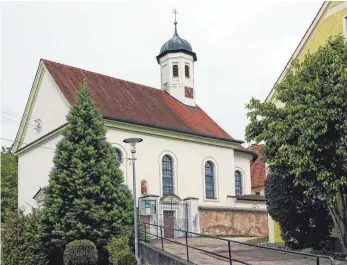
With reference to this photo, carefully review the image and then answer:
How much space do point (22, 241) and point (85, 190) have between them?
11.7ft

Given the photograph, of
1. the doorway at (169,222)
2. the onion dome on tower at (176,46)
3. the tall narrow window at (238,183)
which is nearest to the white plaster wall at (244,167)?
the tall narrow window at (238,183)

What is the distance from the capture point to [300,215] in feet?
62.3

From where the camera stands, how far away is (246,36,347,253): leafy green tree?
15.8 m

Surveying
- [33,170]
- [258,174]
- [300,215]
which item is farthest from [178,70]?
[300,215]

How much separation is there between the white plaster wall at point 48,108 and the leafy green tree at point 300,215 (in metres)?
13.5

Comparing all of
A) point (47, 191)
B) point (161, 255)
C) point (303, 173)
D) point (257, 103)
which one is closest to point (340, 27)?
point (257, 103)

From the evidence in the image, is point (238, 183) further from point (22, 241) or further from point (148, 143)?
point (22, 241)

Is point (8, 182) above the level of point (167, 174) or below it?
above

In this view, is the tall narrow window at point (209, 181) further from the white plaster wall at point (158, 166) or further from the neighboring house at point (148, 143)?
the white plaster wall at point (158, 166)

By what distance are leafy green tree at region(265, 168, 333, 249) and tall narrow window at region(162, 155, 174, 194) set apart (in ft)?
40.0

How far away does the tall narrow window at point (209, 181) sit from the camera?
32750mm

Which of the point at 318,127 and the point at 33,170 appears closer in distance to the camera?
the point at 318,127

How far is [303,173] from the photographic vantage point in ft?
54.6

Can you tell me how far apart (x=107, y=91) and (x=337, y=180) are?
18331 millimetres
